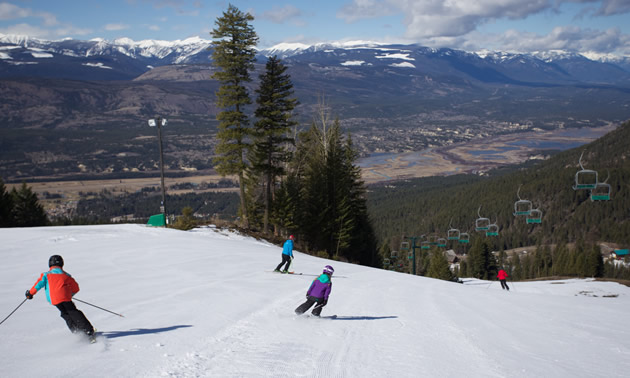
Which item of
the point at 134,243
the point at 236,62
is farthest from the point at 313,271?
the point at 236,62

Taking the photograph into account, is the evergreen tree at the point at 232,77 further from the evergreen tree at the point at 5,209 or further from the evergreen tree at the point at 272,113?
the evergreen tree at the point at 5,209

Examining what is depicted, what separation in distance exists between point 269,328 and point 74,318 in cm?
374

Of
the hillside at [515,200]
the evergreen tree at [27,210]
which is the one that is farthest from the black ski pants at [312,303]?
the hillside at [515,200]

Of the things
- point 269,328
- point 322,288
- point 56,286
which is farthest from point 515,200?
point 56,286

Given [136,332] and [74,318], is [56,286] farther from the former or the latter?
[136,332]

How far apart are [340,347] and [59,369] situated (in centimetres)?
470

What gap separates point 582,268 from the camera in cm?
8062

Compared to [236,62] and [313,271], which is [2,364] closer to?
[313,271]

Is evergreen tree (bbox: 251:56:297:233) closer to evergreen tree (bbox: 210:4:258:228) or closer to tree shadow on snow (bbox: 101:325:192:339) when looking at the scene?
evergreen tree (bbox: 210:4:258:228)

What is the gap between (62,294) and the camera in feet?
26.6

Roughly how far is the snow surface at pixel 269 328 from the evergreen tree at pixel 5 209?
74.6 ft

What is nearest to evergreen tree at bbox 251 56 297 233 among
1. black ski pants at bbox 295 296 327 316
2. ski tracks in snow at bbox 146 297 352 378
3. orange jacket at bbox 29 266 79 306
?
black ski pants at bbox 295 296 327 316

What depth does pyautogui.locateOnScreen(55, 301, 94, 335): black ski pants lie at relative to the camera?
8.12 meters

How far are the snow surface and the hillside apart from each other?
11306cm
